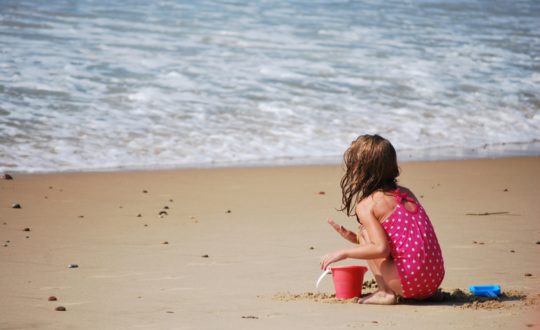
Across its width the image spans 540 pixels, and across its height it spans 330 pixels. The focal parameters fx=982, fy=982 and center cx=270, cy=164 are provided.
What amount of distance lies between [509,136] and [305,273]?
21.4 feet

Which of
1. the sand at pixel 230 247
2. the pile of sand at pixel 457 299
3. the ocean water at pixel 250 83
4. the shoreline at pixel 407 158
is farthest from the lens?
the ocean water at pixel 250 83

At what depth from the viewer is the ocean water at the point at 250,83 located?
32.1 feet

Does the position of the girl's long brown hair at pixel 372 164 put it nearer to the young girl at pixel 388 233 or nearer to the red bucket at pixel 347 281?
the young girl at pixel 388 233

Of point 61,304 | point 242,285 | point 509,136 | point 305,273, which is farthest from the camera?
point 509,136

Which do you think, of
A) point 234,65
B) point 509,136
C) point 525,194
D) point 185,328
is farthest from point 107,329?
point 234,65

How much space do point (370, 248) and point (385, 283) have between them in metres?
0.20

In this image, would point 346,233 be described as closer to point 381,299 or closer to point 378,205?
point 378,205

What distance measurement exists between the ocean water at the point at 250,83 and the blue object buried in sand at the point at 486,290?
5059 mm

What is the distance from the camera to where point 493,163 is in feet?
30.3

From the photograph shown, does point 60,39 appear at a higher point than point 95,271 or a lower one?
higher

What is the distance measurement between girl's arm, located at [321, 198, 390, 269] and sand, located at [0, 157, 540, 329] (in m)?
0.22

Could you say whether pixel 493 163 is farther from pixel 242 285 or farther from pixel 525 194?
pixel 242 285

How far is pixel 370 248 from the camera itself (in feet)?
14.1

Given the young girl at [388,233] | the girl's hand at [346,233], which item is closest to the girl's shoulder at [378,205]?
the young girl at [388,233]
